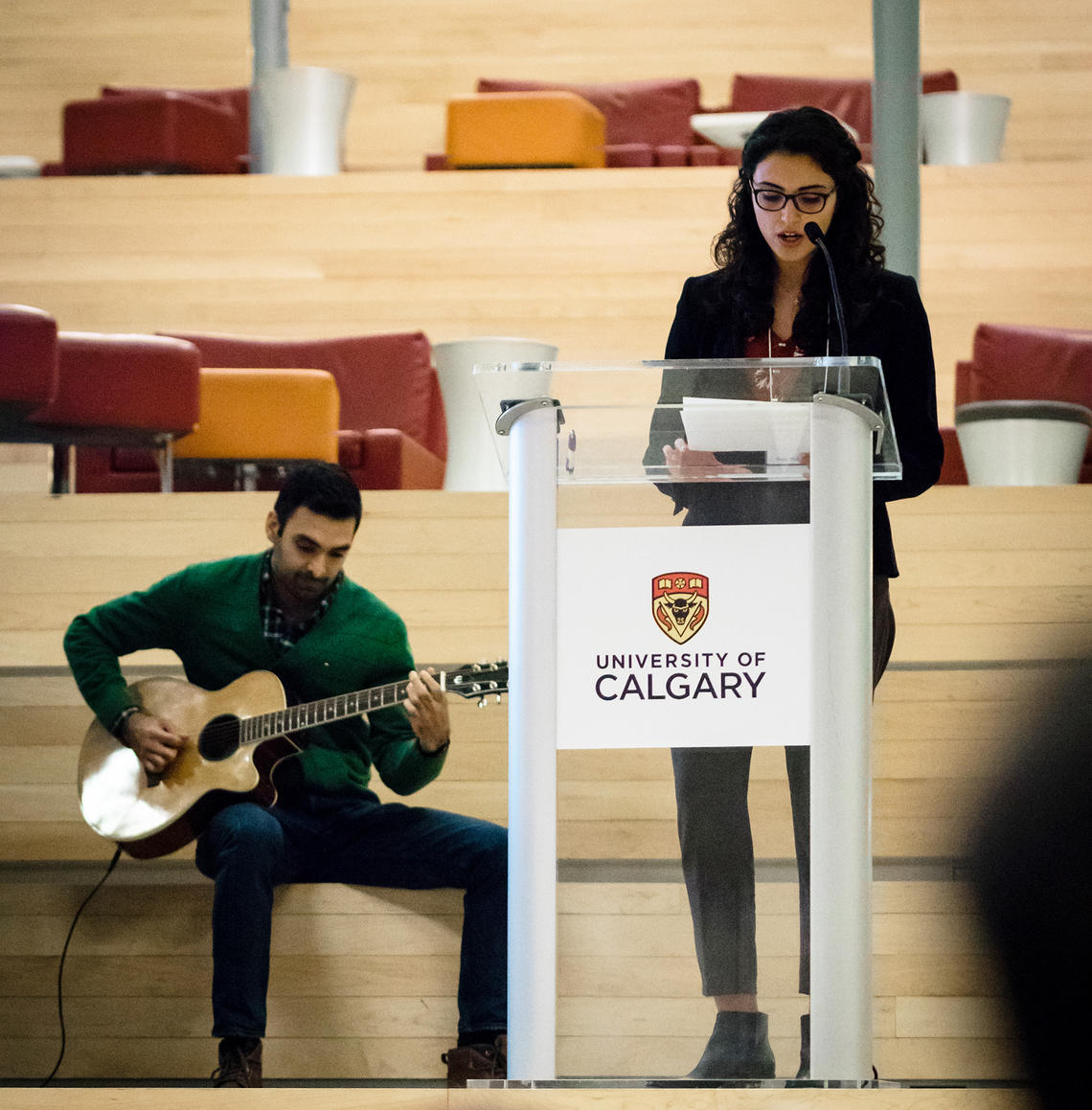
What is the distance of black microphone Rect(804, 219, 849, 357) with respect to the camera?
5.17 ft

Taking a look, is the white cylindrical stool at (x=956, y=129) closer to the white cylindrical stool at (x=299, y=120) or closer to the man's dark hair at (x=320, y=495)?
the white cylindrical stool at (x=299, y=120)

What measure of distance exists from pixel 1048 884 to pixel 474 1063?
1.80m

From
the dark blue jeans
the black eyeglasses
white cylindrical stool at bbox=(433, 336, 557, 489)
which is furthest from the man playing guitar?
white cylindrical stool at bbox=(433, 336, 557, 489)

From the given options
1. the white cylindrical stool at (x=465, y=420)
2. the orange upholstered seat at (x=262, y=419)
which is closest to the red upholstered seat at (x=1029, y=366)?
the white cylindrical stool at (x=465, y=420)

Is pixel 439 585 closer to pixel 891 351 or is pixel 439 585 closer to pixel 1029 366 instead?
pixel 891 351

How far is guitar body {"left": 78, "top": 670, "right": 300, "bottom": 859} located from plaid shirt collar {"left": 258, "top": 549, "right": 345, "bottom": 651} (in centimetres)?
6

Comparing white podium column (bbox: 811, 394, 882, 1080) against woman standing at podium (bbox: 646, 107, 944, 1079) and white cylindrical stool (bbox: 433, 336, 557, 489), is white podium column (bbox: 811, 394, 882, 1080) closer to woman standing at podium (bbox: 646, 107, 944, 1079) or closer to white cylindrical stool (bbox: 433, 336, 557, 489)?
woman standing at podium (bbox: 646, 107, 944, 1079)

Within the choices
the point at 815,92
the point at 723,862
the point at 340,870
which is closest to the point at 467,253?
the point at 815,92

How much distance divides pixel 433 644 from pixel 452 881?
0.78 m

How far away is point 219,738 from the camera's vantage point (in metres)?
2.40

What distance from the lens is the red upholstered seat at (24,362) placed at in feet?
10.9

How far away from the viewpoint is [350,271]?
191 inches

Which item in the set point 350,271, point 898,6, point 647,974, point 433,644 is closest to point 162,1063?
point 433,644

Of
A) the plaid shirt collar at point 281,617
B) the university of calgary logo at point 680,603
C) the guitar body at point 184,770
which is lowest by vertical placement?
the guitar body at point 184,770
